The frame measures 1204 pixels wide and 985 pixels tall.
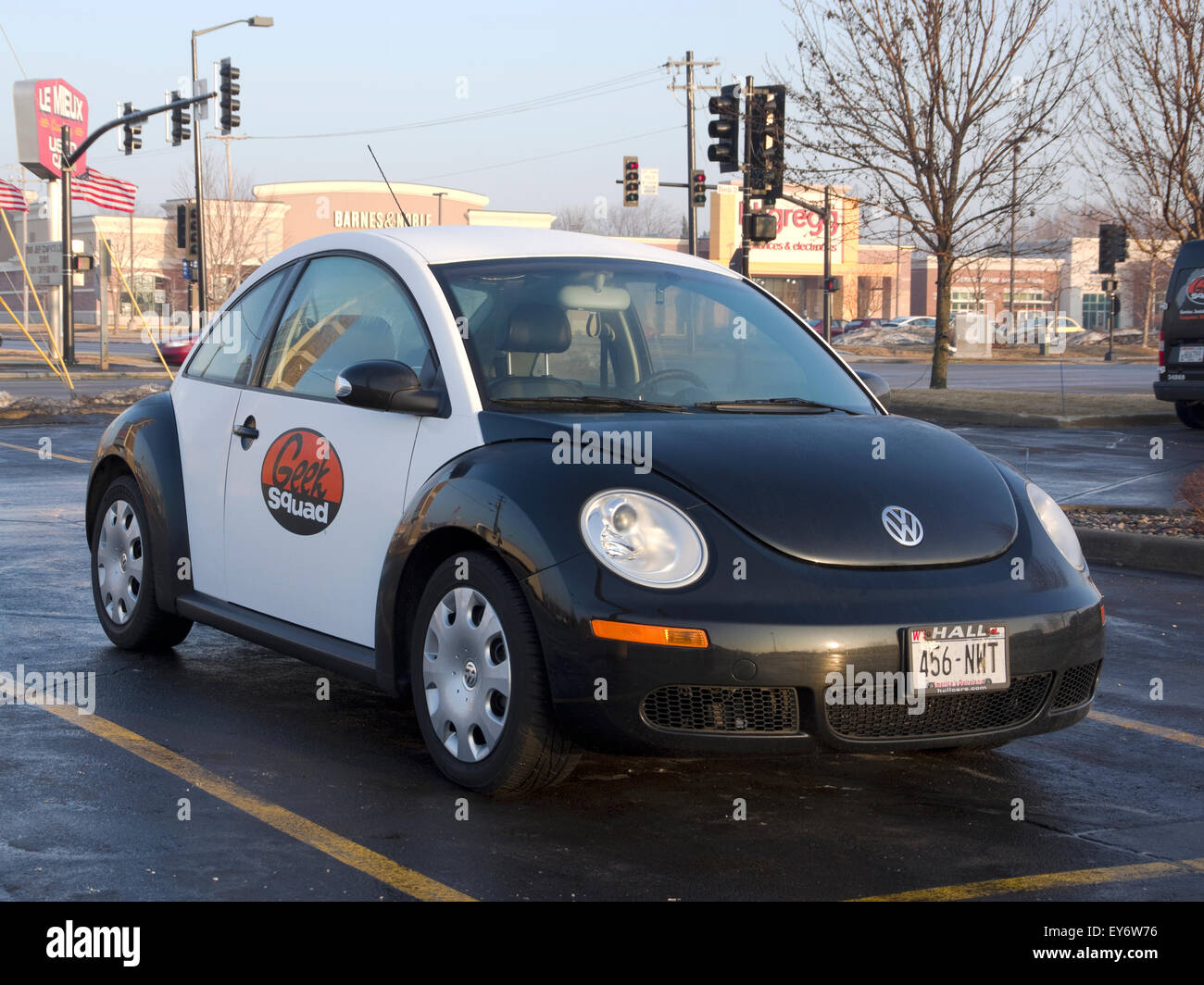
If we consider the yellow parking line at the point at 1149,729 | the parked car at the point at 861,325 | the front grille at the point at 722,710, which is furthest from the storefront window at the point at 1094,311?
the front grille at the point at 722,710

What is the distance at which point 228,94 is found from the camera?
32.6m

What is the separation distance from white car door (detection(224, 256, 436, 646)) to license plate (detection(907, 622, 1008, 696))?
1.68 m

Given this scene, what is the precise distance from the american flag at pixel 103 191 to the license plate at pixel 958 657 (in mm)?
42348

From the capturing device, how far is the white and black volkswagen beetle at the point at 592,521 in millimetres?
4094

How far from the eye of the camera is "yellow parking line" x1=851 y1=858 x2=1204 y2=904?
3.78m

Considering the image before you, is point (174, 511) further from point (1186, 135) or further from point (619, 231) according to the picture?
point (619, 231)

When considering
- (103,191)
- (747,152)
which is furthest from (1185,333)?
(103,191)

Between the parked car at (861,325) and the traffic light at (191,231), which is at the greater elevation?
the traffic light at (191,231)

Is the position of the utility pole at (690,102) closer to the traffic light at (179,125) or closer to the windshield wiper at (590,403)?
the traffic light at (179,125)

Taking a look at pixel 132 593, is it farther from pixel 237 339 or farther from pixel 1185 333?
pixel 1185 333

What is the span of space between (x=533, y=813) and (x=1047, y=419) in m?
18.3

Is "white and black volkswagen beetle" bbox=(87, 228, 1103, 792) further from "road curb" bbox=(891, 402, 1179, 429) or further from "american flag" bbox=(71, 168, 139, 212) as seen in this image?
"american flag" bbox=(71, 168, 139, 212)

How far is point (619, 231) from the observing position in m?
127
